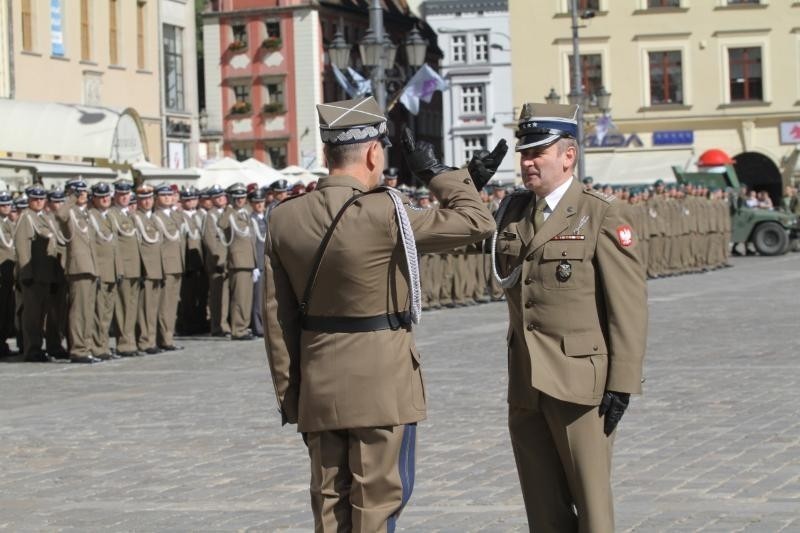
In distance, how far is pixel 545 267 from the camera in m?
6.45

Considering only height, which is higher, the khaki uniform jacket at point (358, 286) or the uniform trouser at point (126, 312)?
the khaki uniform jacket at point (358, 286)

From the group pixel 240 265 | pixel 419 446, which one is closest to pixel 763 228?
pixel 240 265

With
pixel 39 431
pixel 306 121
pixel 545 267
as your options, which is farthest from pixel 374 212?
pixel 306 121

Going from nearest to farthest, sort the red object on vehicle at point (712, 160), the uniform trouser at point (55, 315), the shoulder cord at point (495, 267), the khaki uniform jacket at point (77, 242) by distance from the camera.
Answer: the shoulder cord at point (495, 267)
the khaki uniform jacket at point (77, 242)
the uniform trouser at point (55, 315)
the red object on vehicle at point (712, 160)

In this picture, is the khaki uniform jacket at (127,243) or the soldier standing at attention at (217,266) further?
the soldier standing at attention at (217,266)

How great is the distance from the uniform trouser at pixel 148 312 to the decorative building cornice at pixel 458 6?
87.2 meters

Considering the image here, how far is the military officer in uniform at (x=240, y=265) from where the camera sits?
21.6m

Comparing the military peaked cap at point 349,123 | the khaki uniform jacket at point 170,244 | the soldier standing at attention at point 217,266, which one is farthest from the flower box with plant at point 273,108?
the military peaked cap at point 349,123

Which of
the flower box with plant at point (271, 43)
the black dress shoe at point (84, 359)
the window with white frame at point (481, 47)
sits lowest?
the black dress shoe at point (84, 359)

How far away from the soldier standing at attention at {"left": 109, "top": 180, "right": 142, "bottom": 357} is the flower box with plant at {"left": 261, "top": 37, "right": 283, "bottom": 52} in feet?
203

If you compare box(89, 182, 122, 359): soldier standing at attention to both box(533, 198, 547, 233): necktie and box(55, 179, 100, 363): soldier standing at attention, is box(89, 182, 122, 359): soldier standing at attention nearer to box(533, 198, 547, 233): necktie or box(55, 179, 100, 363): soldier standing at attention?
box(55, 179, 100, 363): soldier standing at attention

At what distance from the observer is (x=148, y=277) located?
2008cm

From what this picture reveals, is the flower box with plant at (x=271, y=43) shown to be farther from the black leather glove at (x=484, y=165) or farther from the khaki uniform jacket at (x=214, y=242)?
the black leather glove at (x=484, y=165)

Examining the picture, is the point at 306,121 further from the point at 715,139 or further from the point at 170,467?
the point at 170,467
